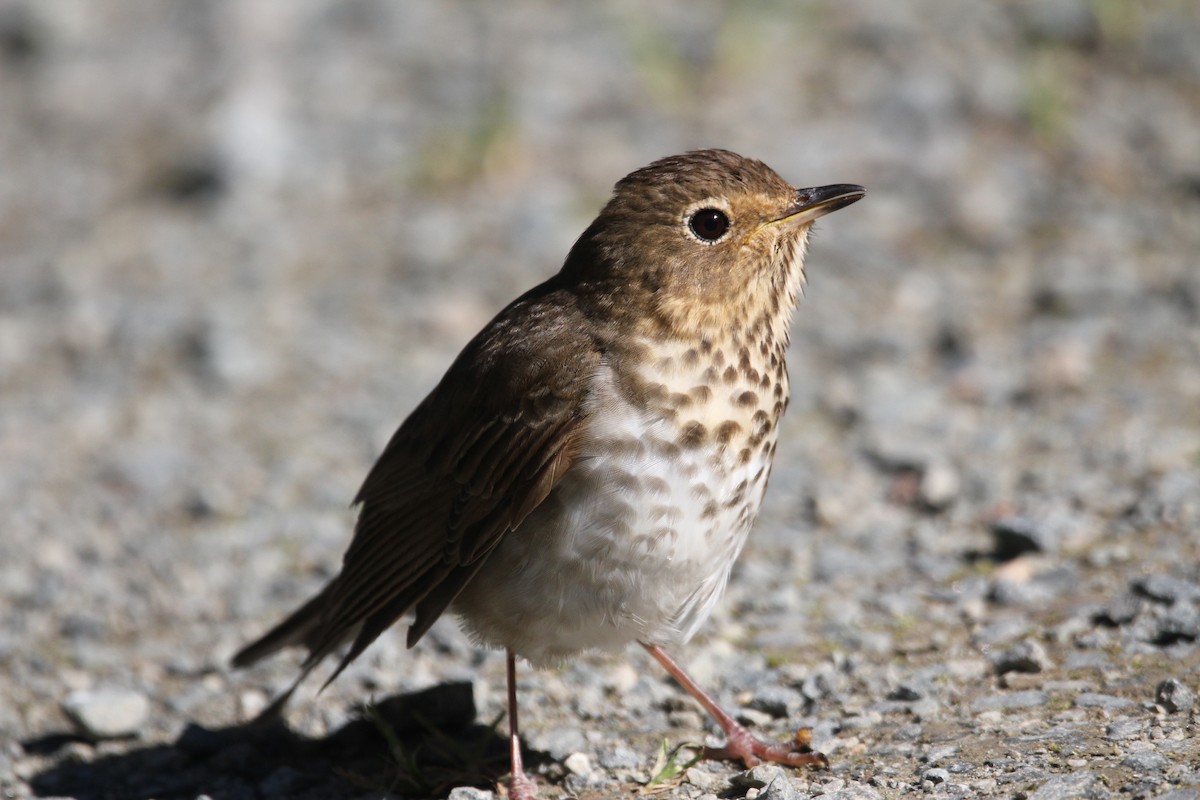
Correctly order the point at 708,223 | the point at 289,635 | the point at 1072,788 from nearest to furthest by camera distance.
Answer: the point at 1072,788, the point at 708,223, the point at 289,635

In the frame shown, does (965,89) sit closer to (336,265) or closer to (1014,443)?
(1014,443)

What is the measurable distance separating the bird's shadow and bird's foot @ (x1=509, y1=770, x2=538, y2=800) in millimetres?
165

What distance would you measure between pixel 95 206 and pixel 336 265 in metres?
2.12

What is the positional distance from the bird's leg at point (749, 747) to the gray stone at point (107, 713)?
1907mm

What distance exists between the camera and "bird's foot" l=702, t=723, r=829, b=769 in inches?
176

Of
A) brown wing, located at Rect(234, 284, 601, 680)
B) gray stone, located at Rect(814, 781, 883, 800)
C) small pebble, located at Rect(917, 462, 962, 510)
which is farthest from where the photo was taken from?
small pebble, located at Rect(917, 462, 962, 510)

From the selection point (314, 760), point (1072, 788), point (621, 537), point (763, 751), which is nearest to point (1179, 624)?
point (1072, 788)

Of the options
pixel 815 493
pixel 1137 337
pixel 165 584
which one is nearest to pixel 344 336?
pixel 165 584

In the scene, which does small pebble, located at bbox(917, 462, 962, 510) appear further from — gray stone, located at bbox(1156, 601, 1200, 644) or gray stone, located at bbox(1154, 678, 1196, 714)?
gray stone, located at bbox(1154, 678, 1196, 714)

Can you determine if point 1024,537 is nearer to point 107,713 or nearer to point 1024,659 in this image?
point 1024,659

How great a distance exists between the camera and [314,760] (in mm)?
5062

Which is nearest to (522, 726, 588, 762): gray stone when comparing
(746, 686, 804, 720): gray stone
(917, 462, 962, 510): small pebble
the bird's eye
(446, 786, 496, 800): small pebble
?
(446, 786, 496, 800): small pebble

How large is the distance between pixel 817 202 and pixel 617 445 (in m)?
1.06

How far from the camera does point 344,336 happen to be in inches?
324
